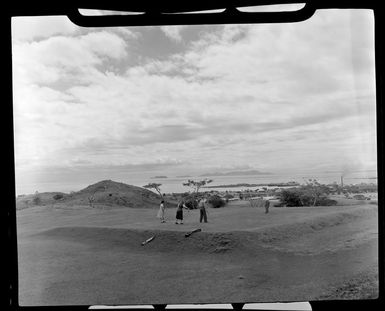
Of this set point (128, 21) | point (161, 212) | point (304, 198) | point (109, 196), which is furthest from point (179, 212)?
point (128, 21)

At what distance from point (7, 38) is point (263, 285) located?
4.35 meters

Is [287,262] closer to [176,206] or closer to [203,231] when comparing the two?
[203,231]

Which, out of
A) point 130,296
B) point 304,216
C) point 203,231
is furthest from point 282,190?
point 130,296

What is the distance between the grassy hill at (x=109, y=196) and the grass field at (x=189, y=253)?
0.22 m

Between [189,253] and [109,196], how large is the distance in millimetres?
1712

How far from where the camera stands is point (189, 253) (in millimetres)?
5746

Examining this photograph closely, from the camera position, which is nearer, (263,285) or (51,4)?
(51,4)

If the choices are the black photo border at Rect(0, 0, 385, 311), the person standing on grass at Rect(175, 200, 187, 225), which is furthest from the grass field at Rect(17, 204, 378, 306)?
the black photo border at Rect(0, 0, 385, 311)

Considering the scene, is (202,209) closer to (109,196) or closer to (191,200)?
(191,200)

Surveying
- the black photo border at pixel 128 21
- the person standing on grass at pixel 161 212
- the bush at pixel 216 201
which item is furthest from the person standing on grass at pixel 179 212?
the black photo border at pixel 128 21

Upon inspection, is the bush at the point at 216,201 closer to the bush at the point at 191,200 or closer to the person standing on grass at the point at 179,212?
the bush at the point at 191,200

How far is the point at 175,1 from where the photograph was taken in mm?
1474

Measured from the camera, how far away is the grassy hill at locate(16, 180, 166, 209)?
4.50 metres

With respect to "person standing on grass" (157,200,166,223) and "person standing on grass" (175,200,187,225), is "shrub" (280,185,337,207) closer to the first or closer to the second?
"person standing on grass" (175,200,187,225)
